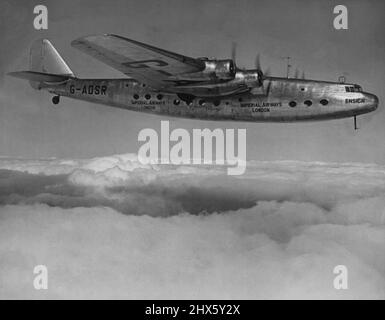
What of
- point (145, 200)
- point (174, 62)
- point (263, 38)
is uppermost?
point (263, 38)

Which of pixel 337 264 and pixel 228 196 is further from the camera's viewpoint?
pixel 228 196

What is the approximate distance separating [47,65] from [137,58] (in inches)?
79.6

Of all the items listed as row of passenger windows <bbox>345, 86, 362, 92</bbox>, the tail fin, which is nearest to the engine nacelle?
row of passenger windows <bbox>345, 86, 362, 92</bbox>

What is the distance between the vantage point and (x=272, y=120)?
6.62m

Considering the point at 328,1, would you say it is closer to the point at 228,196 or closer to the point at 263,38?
the point at 263,38

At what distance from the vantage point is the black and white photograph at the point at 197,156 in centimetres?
636

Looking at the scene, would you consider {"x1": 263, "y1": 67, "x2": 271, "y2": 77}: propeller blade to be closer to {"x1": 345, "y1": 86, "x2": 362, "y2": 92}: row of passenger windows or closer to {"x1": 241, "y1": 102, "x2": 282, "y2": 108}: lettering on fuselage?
{"x1": 241, "y1": 102, "x2": 282, "y2": 108}: lettering on fuselage

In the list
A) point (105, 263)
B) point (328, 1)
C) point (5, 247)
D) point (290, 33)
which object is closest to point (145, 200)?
point (105, 263)

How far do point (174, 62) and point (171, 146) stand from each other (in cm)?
147

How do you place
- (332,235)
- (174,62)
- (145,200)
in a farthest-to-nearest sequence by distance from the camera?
1. (145,200)
2. (332,235)
3. (174,62)

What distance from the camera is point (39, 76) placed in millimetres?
6949

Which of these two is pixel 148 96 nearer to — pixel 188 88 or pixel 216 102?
pixel 188 88

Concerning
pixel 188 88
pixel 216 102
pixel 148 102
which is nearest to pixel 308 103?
pixel 216 102

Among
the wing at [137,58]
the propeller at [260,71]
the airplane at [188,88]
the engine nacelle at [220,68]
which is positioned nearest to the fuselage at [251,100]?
the airplane at [188,88]
